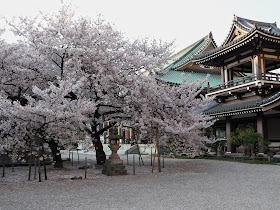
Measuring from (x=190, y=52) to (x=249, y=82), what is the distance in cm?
1590

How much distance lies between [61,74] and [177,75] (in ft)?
67.6

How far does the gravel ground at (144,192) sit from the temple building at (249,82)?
8.65m

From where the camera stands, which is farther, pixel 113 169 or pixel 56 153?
pixel 56 153

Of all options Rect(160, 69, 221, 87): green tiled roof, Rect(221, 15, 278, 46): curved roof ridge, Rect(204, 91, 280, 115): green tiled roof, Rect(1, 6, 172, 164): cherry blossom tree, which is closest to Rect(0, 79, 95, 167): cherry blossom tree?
Rect(1, 6, 172, 164): cherry blossom tree

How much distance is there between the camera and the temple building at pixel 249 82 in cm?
1906

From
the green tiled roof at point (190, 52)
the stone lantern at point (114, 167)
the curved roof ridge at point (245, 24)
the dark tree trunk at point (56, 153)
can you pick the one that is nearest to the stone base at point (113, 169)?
the stone lantern at point (114, 167)

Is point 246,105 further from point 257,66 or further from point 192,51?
point 192,51

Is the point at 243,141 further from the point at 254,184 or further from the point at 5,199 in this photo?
the point at 5,199

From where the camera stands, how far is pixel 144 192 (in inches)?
336

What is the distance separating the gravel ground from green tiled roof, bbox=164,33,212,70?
22547 mm

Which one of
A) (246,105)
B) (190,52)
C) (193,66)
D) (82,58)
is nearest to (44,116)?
(82,58)

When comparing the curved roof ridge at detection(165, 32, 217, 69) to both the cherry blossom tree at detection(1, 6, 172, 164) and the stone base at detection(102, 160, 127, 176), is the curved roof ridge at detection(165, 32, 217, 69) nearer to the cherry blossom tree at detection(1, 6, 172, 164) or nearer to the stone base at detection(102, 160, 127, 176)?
the cherry blossom tree at detection(1, 6, 172, 164)

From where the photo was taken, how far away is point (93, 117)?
45.9 ft

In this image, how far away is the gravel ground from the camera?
6.98 m
